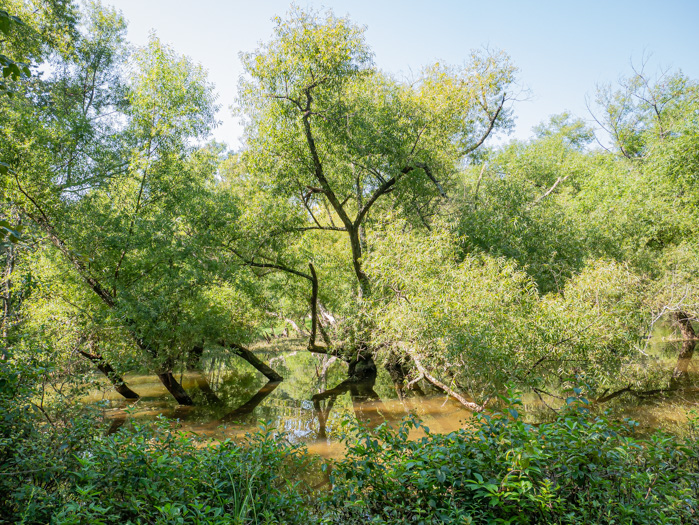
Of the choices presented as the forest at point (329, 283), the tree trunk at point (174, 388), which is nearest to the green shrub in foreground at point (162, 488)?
the forest at point (329, 283)

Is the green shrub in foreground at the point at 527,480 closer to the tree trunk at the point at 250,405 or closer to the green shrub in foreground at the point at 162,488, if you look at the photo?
the green shrub in foreground at the point at 162,488

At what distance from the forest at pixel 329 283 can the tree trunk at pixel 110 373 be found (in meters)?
0.20

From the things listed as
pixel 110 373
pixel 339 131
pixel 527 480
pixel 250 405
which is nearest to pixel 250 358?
pixel 250 405

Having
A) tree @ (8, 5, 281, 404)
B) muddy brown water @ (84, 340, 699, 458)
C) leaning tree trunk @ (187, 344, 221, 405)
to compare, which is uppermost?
tree @ (8, 5, 281, 404)

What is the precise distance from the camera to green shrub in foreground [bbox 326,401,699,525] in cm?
274

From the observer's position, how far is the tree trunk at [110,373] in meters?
9.54

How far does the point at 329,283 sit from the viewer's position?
16.0 meters

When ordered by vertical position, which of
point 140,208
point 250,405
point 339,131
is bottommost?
point 250,405

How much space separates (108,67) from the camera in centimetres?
1521

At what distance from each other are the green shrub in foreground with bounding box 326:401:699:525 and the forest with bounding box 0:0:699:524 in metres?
0.03

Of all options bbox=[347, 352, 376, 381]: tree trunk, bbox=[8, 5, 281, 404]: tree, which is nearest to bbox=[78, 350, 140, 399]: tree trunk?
bbox=[8, 5, 281, 404]: tree

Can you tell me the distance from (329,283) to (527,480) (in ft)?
44.3

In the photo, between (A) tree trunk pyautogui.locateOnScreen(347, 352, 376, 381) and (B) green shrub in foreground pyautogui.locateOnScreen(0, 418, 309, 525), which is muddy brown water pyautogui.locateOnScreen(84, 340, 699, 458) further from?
(B) green shrub in foreground pyautogui.locateOnScreen(0, 418, 309, 525)

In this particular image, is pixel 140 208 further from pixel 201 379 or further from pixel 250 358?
pixel 201 379
